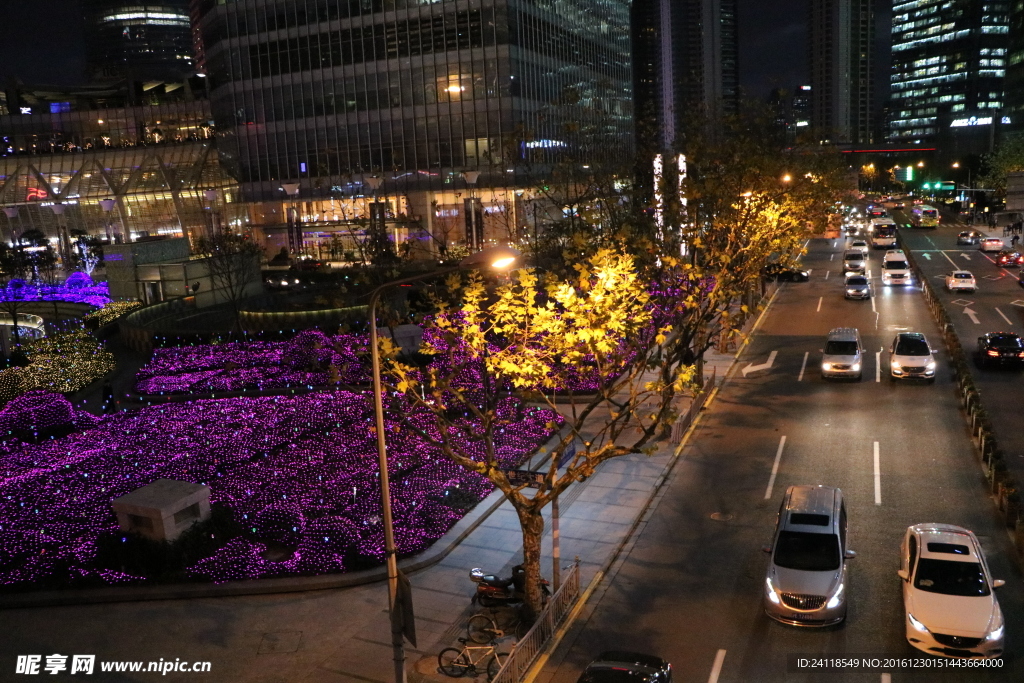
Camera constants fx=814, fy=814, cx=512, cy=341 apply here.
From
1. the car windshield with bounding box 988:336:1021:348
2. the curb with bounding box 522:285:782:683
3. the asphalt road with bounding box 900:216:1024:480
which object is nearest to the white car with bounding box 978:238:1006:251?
the asphalt road with bounding box 900:216:1024:480

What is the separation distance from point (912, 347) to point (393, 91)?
5784 cm

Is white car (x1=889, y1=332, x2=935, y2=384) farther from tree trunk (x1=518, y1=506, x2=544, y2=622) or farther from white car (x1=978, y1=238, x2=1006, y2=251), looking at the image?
white car (x1=978, y1=238, x2=1006, y2=251)

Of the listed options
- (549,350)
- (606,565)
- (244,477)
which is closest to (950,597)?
(606,565)

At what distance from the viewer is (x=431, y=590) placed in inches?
643

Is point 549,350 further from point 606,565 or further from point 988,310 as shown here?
point 988,310

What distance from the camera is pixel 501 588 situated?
1523 centimetres

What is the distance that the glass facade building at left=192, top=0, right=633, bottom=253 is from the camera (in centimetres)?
7306

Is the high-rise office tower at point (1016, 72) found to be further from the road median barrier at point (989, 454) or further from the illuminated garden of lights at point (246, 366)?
the illuminated garden of lights at point (246, 366)

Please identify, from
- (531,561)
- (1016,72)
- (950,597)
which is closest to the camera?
(950,597)

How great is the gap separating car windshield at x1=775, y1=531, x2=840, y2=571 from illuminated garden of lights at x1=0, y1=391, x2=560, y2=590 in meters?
5.14

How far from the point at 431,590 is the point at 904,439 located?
15710 mm

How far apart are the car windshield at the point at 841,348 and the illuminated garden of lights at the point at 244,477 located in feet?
40.7

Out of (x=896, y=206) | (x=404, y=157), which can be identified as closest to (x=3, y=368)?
(x=404, y=157)

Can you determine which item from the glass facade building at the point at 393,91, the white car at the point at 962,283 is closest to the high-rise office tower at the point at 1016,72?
the glass facade building at the point at 393,91
